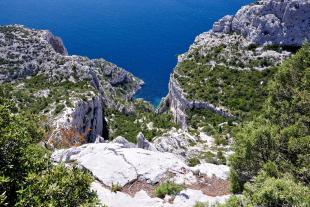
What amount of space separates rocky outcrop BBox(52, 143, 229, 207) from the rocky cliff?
49.5ft

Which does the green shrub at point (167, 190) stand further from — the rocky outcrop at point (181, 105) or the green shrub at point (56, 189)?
the rocky outcrop at point (181, 105)

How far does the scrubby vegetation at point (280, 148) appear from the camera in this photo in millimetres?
16094

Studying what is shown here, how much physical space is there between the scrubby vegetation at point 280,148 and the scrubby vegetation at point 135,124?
36.0m

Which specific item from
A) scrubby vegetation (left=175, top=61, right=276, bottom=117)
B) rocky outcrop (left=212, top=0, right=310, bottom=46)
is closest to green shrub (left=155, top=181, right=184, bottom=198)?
scrubby vegetation (left=175, top=61, right=276, bottom=117)

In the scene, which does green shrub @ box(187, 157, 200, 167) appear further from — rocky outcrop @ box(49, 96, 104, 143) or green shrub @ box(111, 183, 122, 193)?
green shrub @ box(111, 183, 122, 193)

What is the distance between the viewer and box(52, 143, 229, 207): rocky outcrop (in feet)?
70.5

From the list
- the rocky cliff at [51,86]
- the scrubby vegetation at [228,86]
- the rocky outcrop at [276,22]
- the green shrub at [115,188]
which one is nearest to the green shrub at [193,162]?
the rocky cliff at [51,86]

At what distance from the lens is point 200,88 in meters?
66.3

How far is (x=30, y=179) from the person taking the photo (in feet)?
43.1

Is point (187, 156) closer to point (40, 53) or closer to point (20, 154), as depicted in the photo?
point (20, 154)

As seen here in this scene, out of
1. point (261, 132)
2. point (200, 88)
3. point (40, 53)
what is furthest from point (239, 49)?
point (261, 132)

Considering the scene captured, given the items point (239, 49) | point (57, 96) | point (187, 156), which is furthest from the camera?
point (239, 49)

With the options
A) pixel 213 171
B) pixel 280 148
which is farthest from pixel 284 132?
pixel 213 171

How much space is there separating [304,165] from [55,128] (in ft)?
110
